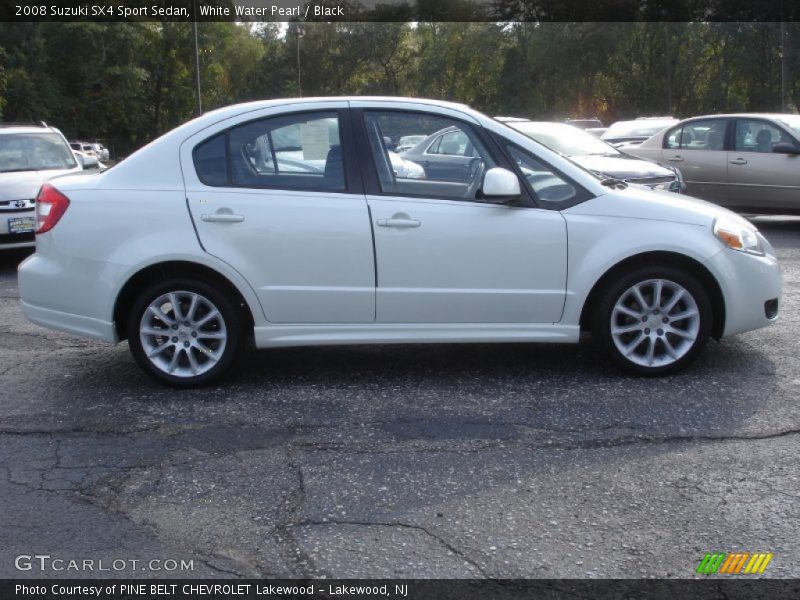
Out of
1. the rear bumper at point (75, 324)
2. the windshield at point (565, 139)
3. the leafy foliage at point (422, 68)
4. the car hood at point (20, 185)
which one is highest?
the leafy foliage at point (422, 68)

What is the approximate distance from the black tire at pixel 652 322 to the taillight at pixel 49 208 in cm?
322

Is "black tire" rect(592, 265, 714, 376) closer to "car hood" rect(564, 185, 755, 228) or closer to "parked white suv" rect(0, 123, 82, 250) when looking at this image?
"car hood" rect(564, 185, 755, 228)

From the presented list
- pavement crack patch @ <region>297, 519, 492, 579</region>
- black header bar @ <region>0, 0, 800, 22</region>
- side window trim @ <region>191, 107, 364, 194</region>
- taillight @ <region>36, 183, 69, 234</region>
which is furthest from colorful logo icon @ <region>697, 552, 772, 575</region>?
black header bar @ <region>0, 0, 800, 22</region>

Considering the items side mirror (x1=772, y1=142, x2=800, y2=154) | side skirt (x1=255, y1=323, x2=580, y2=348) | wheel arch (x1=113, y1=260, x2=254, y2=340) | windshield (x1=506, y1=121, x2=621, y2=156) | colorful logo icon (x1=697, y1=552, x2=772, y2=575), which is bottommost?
colorful logo icon (x1=697, y1=552, x2=772, y2=575)

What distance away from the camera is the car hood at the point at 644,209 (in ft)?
18.5

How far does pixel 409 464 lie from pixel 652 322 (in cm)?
202

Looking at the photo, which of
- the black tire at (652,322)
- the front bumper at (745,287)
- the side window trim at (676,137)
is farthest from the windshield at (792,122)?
the black tire at (652,322)

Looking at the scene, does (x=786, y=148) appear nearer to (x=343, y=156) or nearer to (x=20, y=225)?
(x=343, y=156)

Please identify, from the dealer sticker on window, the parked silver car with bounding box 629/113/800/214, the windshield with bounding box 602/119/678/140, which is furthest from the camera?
the windshield with bounding box 602/119/678/140

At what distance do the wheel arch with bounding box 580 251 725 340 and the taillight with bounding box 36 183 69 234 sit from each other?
3.13m

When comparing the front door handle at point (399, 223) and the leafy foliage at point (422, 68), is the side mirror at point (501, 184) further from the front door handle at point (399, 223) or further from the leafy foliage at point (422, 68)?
the leafy foliage at point (422, 68)

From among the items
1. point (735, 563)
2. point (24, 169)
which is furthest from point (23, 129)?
point (735, 563)

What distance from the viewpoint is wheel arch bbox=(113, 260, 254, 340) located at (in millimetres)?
5648

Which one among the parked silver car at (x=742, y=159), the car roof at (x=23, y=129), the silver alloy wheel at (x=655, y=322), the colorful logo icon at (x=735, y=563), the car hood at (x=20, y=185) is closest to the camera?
the colorful logo icon at (x=735, y=563)
